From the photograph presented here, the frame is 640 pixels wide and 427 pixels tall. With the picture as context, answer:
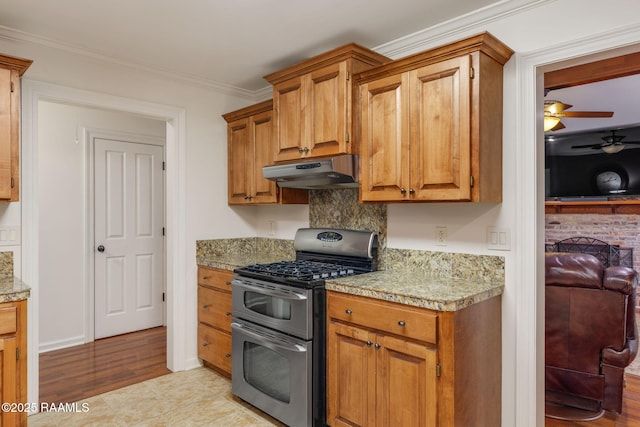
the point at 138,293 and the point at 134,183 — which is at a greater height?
the point at 134,183

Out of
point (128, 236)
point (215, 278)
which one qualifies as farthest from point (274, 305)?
point (128, 236)

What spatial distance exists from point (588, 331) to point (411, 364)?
1.56 meters

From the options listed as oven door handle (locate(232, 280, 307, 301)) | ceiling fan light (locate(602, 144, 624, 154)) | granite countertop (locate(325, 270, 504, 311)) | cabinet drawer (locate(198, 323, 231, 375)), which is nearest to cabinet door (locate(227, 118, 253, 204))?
oven door handle (locate(232, 280, 307, 301))

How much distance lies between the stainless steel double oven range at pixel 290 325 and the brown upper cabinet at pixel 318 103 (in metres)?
0.64

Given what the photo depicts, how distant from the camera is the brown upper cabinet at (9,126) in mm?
2287

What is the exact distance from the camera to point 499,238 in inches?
89.2

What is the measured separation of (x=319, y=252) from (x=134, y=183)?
2.43m

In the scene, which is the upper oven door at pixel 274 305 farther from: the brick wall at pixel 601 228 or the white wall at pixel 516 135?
the brick wall at pixel 601 228

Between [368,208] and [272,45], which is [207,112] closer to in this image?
[272,45]

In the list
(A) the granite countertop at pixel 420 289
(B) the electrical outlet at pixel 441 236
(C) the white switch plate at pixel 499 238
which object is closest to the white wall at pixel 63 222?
(A) the granite countertop at pixel 420 289

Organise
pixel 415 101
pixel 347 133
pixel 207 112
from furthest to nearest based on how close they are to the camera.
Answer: pixel 207 112, pixel 347 133, pixel 415 101

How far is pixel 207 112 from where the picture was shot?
358cm

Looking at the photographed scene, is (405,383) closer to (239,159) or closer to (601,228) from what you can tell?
(239,159)

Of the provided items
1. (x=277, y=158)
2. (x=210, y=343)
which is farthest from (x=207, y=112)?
(x=210, y=343)
